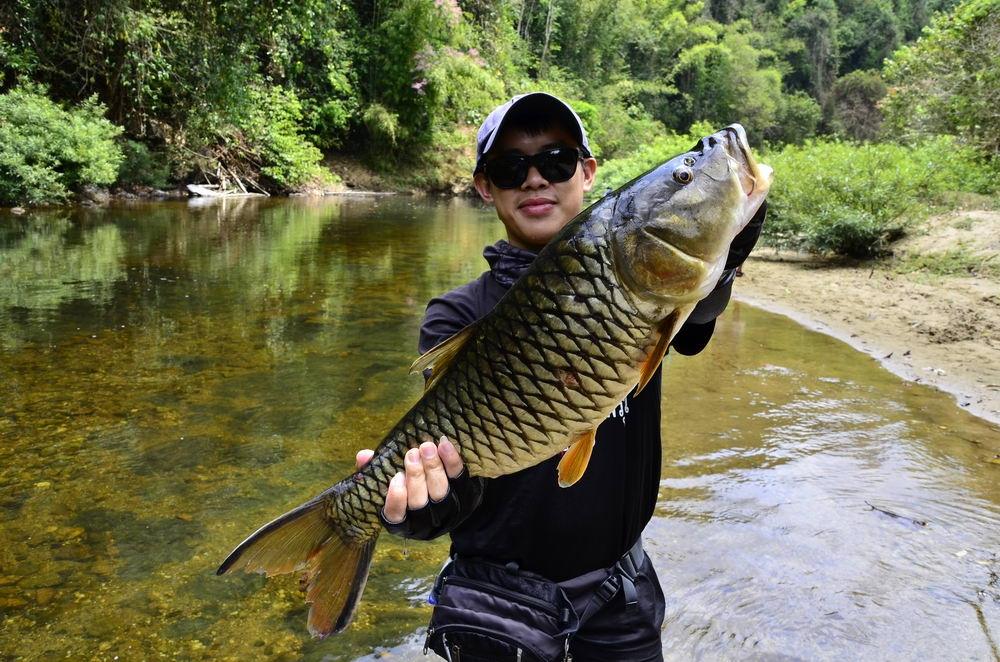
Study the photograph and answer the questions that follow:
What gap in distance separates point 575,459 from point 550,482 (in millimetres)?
278

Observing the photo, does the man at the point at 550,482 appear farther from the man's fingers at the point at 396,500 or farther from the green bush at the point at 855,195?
the green bush at the point at 855,195

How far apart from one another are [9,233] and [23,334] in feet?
20.0

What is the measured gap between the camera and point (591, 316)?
4.27 ft

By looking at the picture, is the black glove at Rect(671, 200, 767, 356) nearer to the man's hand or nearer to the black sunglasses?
the black sunglasses

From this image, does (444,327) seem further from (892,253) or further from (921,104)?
(921,104)

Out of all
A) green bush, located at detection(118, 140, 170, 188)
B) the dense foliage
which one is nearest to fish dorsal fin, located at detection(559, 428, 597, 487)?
the dense foliage

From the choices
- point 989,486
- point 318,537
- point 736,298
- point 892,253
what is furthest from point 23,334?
point 892,253

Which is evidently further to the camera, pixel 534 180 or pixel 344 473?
pixel 344 473

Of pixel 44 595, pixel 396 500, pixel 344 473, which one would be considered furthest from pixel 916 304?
pixel 44 595

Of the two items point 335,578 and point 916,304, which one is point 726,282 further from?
point 916,304

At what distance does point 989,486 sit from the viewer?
3768mm

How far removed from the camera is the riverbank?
19.2 feet

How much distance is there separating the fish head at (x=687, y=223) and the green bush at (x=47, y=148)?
14.8 meters

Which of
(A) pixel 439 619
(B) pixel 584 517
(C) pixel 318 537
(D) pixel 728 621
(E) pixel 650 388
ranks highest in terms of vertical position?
(E) pixel 650 388
